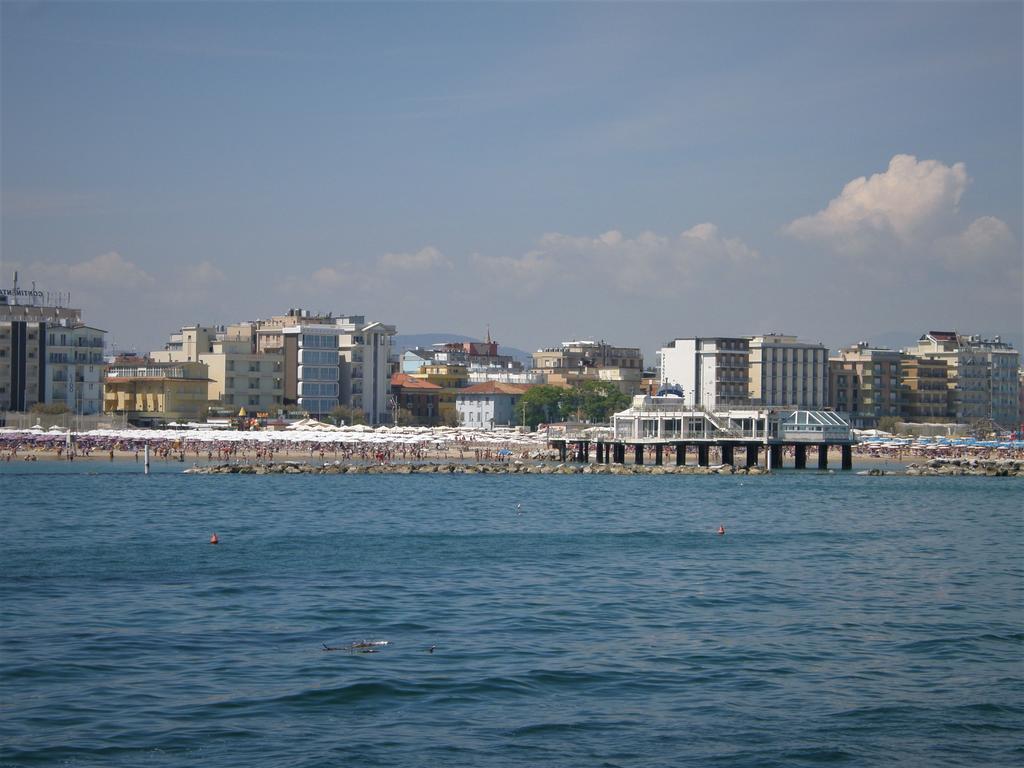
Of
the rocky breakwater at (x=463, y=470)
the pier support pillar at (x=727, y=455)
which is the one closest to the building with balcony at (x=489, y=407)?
the pier support pillar at (x=727, y=455)

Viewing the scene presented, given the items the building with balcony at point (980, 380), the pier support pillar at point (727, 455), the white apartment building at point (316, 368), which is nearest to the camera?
the pier support pillar at point (727, 455)

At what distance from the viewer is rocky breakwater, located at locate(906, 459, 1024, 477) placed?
8625 centimetres

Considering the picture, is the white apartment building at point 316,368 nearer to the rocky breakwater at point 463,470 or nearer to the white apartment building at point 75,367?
the white apartment building at point 75,367

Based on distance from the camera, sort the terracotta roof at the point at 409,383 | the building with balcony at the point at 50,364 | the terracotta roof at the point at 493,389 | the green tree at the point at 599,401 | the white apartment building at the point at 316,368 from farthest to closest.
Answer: the terracotta roof at the point at 409,383
the terracotta roof at the point at 493,389
the green tree at the point at 599,401
the white apartment building at the point at 316,368
the building with balcony at the point at 50,364

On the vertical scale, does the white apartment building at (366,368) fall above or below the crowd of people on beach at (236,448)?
above

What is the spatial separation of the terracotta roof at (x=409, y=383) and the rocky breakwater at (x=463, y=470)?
221ft

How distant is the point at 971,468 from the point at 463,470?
3417 centimetres

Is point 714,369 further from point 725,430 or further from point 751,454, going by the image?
point 725,430

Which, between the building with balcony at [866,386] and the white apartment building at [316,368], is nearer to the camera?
the white apartment building at [316,368]

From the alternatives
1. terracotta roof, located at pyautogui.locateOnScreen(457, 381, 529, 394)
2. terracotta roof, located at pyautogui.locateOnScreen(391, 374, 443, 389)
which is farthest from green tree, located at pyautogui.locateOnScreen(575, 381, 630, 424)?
terracotta roof, located at pyautogui.locateOnScreen(391, 374, 443, 389)

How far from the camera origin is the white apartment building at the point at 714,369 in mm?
147750

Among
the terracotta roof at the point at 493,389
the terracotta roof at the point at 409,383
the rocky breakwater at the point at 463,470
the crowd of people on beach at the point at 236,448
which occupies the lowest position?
the rocky breakwater at the point at 463,470

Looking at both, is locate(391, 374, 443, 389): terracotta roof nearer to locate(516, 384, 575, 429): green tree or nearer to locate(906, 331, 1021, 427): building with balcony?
locate(516, 384, 575, 429): green tree

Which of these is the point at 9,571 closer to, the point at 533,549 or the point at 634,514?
the point at 533,549
